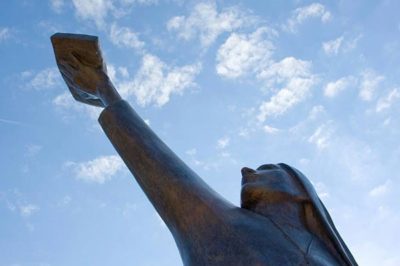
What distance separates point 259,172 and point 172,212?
961mm

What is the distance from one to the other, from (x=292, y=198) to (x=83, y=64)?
106 inches

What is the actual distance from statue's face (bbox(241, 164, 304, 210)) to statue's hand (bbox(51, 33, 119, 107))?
1798mm

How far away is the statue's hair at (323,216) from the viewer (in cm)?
471

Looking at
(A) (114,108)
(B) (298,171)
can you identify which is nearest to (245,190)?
(B) (298,171)

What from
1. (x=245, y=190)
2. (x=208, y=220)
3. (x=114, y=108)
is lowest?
(x=208, y=220)

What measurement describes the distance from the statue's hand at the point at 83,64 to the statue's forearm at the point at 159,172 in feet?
1.66

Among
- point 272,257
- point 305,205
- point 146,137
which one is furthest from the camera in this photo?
point 146,137

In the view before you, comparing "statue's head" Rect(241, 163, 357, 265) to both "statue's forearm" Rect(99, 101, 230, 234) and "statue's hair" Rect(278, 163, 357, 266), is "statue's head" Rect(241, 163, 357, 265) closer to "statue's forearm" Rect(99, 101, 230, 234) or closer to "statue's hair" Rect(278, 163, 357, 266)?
"statue's hair" Rect(278, 163, 357, 266)

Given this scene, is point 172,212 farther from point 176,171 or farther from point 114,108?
point 114,108

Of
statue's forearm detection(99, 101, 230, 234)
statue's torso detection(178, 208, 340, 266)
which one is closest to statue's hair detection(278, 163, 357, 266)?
statue's torso detection(178, 208, 340, 266)

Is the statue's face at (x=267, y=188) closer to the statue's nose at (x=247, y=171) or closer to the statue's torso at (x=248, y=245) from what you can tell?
the statue's nose at (x=247, y=171)

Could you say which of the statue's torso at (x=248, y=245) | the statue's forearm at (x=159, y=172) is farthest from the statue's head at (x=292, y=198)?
the statue's forearm at (x=159, y=172)

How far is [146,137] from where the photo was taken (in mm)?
5293

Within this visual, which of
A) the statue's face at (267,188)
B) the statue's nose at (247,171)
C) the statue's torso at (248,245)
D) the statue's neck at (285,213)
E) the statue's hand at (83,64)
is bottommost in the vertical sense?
the statue's torso at (248,245)
